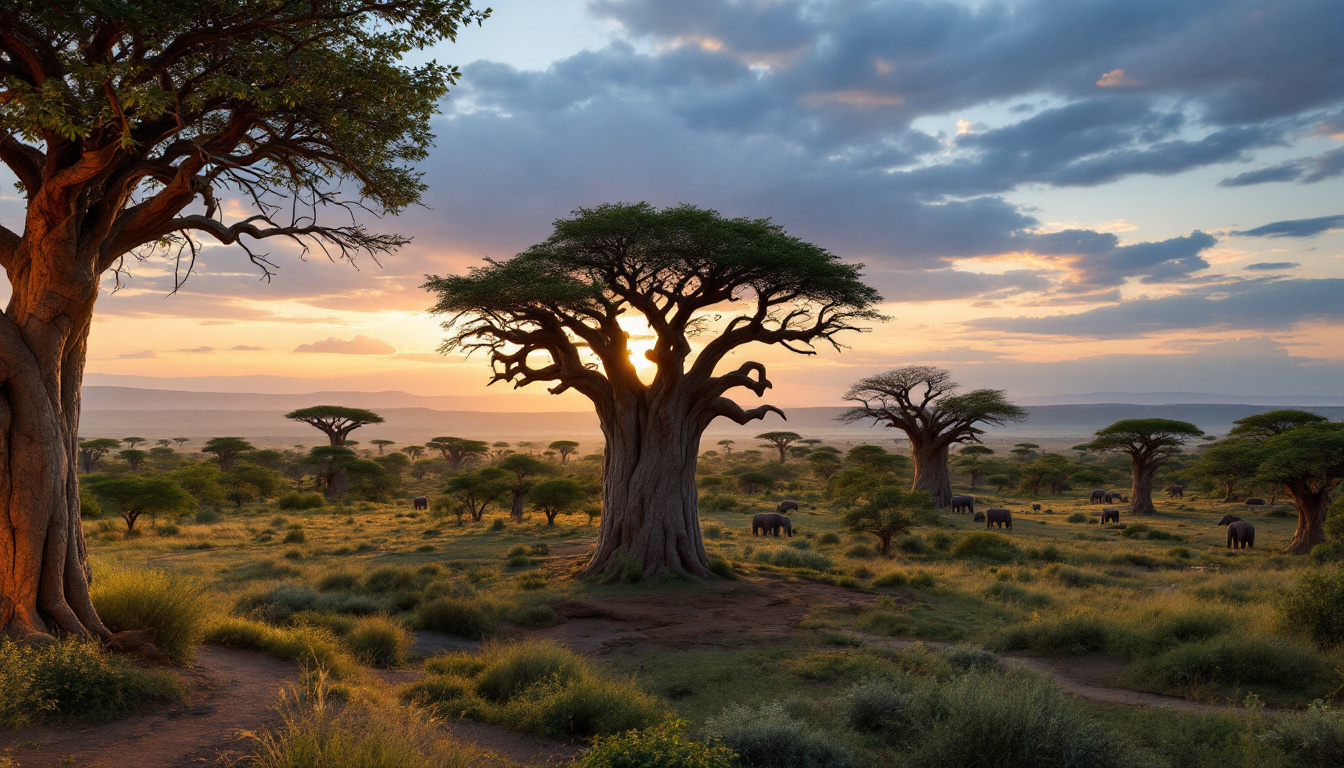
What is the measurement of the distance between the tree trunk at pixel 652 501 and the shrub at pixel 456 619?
5.03 meters

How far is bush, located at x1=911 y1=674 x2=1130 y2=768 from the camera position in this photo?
6.09 m

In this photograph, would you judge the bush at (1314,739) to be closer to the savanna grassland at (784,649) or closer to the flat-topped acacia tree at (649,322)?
the savanna grassland at (784,649)

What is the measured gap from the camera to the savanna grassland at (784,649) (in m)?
6.39

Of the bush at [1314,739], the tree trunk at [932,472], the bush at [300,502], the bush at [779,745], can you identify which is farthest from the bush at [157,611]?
the tree trunk at [932,472]

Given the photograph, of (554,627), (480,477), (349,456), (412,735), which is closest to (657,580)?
(554,627)

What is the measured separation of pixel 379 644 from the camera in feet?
36.1

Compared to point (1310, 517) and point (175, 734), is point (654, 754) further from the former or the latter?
point (1310, 517)

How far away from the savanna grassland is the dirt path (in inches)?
6.9

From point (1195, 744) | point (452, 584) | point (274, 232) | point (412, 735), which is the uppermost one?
point (274, 232)

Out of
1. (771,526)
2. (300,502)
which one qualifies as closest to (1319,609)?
(771,526)

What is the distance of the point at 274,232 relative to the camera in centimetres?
968

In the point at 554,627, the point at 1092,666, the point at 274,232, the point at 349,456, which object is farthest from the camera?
the point at 349,456

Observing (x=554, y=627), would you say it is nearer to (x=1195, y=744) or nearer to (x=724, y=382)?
(x=724, y=382)

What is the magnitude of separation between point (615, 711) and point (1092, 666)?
8.16 metres
